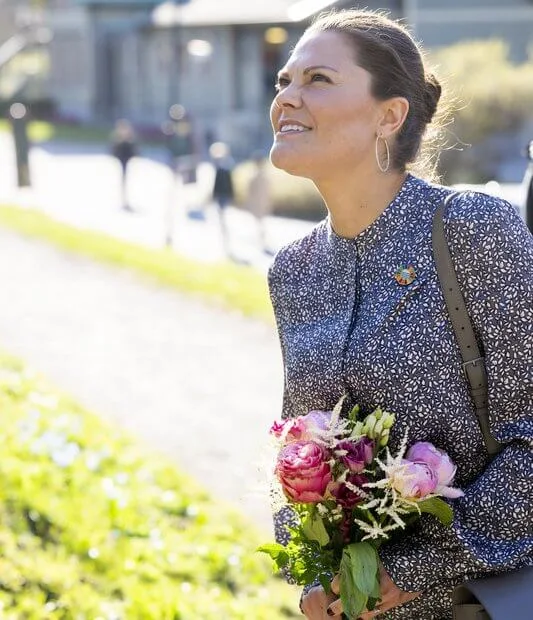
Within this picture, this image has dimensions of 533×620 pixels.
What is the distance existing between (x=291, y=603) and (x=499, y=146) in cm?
2330

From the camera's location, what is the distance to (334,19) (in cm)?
285

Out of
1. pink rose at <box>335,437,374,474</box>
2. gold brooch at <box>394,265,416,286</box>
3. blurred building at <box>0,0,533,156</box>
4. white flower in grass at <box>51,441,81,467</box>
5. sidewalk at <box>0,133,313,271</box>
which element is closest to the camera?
pink rose at <box>335,437,374,474</box>

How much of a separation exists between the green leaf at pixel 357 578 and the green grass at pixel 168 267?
881 cm

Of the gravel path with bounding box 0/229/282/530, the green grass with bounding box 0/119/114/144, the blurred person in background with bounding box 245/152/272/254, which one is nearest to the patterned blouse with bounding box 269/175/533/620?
the gravel path with bounding box 0/229/282/530

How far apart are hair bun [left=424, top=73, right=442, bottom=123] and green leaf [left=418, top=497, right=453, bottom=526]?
3.38 feet

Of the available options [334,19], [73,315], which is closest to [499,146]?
[73,315]

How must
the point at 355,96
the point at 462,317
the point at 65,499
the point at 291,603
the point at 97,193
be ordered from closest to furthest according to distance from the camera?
the point at 462,317 < the point at 355,96 < the point at 291,603 < the point at 65,499 < the point at 97,193

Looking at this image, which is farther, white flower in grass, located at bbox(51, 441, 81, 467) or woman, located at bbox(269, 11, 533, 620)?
white flower in grass, located at bbox(51, 441, 81, 467)

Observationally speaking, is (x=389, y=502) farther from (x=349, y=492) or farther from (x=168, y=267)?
(x=168, y=267)

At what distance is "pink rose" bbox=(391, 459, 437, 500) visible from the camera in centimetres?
247

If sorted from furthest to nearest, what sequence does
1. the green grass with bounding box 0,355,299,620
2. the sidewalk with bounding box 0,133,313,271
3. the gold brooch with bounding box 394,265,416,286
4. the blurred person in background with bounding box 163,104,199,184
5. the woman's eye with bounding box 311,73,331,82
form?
the blurred person in background with bounding box 163,104,199,184 → the sidewalk with bounding box 0,133,313,271 → the green grass with bounding box 0,355,299,620 → the woman's eye with bounding box 311,73,331,82 → the gold brooch with bounding box 394,265,416,286

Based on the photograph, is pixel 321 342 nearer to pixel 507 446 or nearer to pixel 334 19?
pixel 507 446

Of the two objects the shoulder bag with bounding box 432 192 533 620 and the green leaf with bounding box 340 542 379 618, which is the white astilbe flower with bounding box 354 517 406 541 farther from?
the shoulder bag with bounding box 432 192 533 620

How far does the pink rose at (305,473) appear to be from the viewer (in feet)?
8.29
